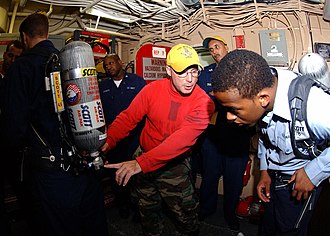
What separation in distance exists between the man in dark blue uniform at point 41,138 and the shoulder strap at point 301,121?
4.68 feet

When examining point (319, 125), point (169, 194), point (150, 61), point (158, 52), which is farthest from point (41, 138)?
point (158, 52)

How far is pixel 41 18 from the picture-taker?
185 cm

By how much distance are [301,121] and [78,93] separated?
4.20 feet

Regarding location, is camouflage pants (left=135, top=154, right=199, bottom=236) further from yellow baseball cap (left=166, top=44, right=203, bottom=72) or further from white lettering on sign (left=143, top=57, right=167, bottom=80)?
white lettering on sign (left=143, top=57, right=167, bottom=80)

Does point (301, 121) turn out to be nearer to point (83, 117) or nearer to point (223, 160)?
point (83, 117)

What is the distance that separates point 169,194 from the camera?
2250 mm

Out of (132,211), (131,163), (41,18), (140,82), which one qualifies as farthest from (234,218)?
(41,18)

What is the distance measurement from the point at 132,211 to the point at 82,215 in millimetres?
1535

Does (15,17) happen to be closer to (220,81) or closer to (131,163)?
(131,163)

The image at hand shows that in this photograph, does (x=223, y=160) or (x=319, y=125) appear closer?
(x=319, y=125)

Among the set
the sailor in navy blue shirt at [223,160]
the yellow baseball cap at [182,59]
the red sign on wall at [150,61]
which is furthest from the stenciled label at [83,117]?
the red sign on wall at [150,61]

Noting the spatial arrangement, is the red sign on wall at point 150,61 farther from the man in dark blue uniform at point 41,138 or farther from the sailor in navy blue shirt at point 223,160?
the man in dark blue uniform at point 41,138

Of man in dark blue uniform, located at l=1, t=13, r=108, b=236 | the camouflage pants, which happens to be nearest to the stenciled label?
man in dark blue uniform, located at l=1, t=13, r=108, b=236

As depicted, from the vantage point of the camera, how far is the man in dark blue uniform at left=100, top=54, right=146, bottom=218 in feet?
11.0
